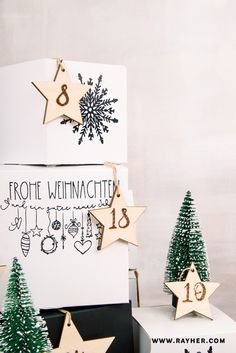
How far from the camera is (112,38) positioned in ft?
5.91

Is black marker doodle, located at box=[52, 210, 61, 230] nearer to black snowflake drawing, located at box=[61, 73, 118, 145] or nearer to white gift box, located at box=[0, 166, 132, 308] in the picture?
white gift box, located at box=[0, 166, 132, 308]

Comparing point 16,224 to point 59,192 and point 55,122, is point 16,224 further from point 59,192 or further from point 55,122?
point 55,122

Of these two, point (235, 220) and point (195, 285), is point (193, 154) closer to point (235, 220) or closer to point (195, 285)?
point (235, 220)

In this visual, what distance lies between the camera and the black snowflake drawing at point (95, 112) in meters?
1.27

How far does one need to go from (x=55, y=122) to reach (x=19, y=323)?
1.52 feet

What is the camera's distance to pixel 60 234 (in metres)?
1.24

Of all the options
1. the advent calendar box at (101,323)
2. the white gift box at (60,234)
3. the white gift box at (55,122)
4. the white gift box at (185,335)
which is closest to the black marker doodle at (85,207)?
the white gift box at (60,234)

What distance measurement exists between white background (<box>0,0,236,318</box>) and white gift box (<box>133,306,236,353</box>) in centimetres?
50

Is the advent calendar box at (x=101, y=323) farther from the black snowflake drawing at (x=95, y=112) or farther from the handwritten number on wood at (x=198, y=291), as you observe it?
the black snowflake drawing at (x=95, y=112)

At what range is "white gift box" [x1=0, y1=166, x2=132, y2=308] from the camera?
→ 122 cm

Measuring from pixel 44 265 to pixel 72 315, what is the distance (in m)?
0.14

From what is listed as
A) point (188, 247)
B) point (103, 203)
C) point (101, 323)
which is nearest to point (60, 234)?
point (103, 203)

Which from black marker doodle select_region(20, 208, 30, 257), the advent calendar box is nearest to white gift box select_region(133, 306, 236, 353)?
the advent calendar box

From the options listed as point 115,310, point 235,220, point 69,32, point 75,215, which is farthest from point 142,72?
point 115,310
